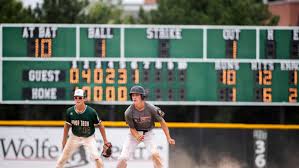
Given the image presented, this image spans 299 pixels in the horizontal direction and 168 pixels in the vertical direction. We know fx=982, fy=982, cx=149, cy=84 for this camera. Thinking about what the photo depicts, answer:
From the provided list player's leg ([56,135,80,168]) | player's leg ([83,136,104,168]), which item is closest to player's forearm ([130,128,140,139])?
player's leg ([83,136,104,168])

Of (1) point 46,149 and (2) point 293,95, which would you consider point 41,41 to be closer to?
(1) point 46,149

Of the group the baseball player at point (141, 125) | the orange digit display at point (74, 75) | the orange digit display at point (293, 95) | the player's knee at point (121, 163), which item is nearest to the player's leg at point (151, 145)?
the baseball player at point (141, 125)

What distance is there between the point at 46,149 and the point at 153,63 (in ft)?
8.84

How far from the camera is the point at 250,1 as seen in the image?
3425 centimetres

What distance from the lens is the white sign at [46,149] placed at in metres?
19.1

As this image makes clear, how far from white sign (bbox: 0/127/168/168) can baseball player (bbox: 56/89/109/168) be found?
12.1 ft

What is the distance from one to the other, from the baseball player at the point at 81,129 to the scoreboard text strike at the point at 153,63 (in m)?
3.42

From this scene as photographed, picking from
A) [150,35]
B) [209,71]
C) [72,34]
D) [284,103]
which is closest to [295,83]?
[284,103]

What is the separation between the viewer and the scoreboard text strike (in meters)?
18.8

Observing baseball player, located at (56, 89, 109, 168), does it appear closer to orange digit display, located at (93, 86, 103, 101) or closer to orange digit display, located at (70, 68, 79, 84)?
orange digit display, located at (93, 86, 103, 101)

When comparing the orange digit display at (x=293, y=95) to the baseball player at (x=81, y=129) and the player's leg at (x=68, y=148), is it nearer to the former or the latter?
the baseball player at (x=81, y=129)

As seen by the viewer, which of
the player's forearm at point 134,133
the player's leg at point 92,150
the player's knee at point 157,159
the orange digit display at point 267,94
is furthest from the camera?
the orange digit display at point 267,94

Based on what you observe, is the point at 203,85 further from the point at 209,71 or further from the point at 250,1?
the point at 250,1

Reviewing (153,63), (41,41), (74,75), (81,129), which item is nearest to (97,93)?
(74,75)
